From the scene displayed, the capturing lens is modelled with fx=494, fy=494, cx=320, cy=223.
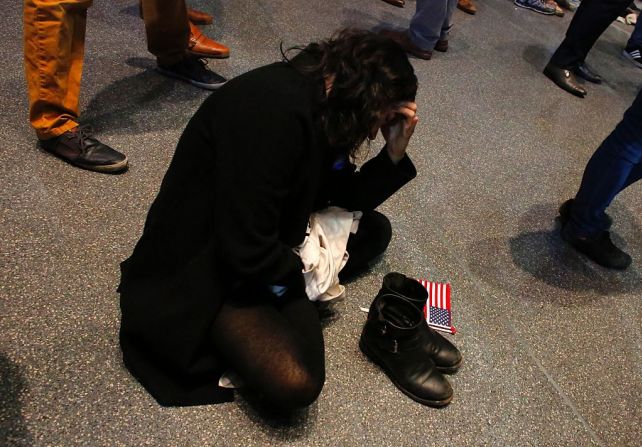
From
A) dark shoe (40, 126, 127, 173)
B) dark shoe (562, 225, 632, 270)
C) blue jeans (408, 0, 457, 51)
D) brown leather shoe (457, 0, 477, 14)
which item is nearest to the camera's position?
dark shoe (40, 126, 127, 173)


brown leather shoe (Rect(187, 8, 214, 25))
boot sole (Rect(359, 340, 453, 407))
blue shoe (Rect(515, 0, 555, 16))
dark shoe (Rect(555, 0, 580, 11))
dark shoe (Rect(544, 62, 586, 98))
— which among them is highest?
dark shoe (Rect(555, 0, 580, 11))

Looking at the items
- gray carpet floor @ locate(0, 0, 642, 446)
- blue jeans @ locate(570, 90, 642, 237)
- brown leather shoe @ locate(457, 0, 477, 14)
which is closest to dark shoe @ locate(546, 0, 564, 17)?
brown leather shoe @ locate(457, 0, 477, 14)

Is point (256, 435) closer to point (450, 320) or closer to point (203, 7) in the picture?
point (450, 320)

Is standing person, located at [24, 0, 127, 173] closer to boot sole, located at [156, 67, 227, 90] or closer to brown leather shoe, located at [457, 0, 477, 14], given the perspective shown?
boot sole, located at [156, 67, 227, 90]

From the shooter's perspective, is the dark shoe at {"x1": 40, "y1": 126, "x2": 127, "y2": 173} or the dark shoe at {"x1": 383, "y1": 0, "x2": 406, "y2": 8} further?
the dark shoe at {"x1": 383, "y1": 0, "x2": 406, "y2": 8}

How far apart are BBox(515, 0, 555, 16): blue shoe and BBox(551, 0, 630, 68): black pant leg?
120cm

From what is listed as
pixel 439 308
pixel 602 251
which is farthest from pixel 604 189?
pixel 439 308

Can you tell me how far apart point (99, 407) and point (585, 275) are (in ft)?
5.03

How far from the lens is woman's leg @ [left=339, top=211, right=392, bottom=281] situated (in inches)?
53.1

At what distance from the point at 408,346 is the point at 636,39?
3.63 meters

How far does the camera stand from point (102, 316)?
3.74ft

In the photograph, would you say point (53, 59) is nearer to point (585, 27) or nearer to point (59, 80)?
point (59, 80)

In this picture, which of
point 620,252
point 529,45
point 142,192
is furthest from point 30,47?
point 529,45

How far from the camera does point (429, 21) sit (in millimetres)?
2557
